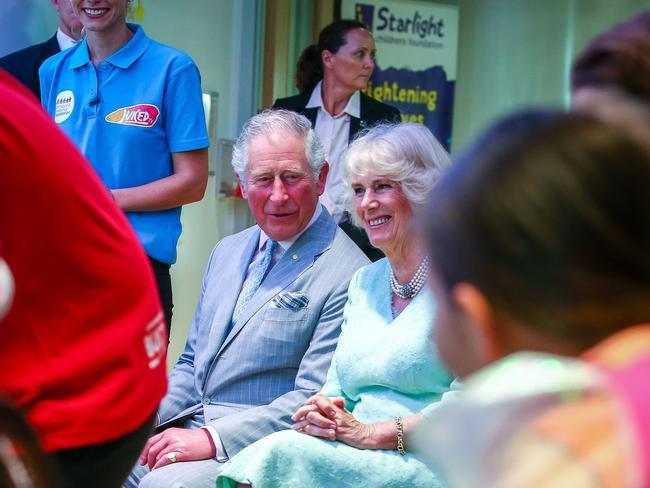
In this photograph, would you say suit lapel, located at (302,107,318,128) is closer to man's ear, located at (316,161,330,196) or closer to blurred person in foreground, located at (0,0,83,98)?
blurred person in foreground, located at (0,0,83,98)

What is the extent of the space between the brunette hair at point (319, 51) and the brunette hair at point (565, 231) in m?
3.67

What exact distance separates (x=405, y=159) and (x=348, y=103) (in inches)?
64.4

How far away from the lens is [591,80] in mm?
1195

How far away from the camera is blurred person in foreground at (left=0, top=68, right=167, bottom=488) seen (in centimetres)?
149

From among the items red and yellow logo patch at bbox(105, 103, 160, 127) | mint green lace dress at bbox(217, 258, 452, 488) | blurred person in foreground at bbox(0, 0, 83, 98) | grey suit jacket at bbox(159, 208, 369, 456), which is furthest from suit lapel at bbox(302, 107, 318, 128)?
mint green lace dress at bbox(217, 258, 452, 488)

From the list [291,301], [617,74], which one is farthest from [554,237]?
[291,301]

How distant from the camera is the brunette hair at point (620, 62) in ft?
3.84

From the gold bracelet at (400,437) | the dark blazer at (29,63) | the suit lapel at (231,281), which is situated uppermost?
the dark blazer at (29,63)

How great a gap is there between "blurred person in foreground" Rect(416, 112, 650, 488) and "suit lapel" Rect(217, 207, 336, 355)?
182 centimetres

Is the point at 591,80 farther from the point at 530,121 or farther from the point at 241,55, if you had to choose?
the point at 241,55

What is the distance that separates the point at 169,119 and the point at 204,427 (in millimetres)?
1084

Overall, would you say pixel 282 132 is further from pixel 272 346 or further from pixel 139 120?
pixel 272 346

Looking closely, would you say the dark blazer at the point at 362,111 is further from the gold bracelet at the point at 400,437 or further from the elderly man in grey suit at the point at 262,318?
the gold bracelet at the point at 400,437

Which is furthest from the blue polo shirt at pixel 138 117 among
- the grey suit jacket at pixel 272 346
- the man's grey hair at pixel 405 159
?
the man's grey hair at pixel 405 159
